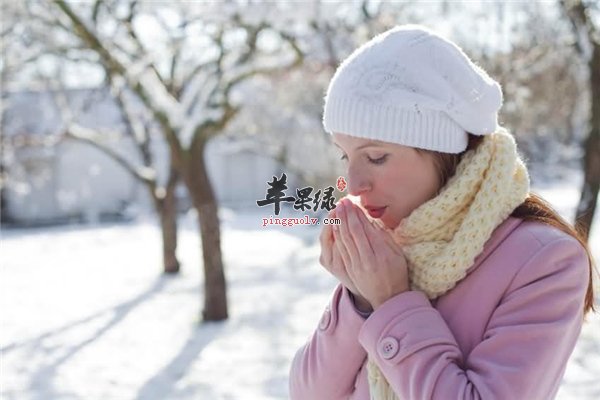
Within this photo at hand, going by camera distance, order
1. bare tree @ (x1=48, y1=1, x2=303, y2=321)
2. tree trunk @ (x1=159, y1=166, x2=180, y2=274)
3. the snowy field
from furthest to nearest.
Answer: tree trunk @ (x1=159, y1=166, x2=180, y2=274) → bare tree @ (x1=48, y1=1, x2=303, y2=321) → the snowy field

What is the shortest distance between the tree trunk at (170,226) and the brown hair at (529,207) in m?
8.29

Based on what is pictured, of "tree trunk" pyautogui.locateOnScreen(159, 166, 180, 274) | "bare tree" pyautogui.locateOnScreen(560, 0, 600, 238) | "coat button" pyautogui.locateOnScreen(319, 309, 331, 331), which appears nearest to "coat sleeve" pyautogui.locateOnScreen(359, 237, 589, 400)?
"coat button" pyautogui.locateOnScreen(319, 309, 331, 331)

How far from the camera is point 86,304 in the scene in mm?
7766

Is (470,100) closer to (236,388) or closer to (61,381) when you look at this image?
(236,388)

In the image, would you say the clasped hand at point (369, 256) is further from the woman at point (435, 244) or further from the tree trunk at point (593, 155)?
the tree trunk at point (593, 155)

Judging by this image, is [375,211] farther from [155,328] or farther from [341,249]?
[155,328]

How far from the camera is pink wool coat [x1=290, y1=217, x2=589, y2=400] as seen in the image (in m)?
0.88

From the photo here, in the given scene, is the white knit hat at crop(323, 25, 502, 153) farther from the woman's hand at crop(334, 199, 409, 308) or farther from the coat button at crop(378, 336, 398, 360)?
the coat button at crop(378, 336, 398, 360)

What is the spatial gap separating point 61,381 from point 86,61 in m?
4.64

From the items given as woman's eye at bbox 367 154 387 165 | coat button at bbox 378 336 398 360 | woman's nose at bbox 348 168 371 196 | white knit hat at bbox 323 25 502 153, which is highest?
white knit hat at bbox 323 25 502 153

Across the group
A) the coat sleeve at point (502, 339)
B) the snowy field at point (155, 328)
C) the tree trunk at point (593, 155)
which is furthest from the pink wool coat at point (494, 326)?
the tree trunk at point (593, 155)

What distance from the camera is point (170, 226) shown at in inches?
365

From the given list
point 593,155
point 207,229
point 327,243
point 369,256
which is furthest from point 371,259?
point 593,155

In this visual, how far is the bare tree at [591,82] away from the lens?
6430 mm
